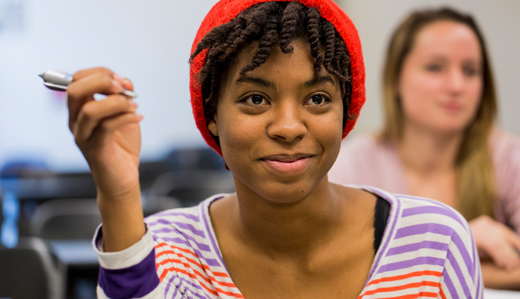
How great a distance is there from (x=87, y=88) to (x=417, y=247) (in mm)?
651

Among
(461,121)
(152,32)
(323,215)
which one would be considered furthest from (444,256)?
(152,32)

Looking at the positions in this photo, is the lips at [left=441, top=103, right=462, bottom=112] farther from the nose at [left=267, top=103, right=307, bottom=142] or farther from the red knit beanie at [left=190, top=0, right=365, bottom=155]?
the nose at [left=267, top=103, right=307, bottom=142]

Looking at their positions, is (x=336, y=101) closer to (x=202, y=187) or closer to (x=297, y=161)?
Result: (x=297, y=161)

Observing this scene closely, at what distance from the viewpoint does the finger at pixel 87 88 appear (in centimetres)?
78

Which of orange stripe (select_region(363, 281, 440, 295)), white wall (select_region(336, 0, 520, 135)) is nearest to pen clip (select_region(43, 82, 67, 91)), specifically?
orange stripe (select_region(363, 281, 440, 295))

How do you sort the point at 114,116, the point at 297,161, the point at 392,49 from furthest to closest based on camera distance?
the point at 392,49 < the point at 297,161 < the point at 114,116

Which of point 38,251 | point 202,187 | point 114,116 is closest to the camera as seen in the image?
point 114,116

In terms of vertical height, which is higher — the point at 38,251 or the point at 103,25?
the point at 103,25

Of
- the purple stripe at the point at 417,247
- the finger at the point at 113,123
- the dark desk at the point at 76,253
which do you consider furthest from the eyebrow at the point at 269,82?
the dark desk at the point at 76,253

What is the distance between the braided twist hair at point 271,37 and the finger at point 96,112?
244mm

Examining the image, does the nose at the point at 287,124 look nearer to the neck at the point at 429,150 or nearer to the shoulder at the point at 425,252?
the shoulder at the point at 425,252

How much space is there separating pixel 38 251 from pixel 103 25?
10.7 ft

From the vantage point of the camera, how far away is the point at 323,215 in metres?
1.14

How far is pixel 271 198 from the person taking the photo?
103cm
